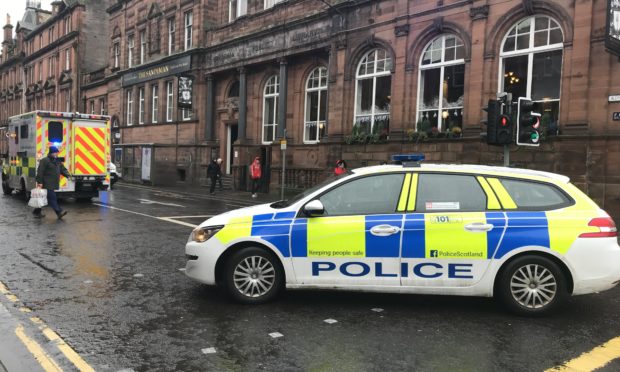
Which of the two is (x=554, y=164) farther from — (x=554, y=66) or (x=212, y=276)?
(x=212, y=276)


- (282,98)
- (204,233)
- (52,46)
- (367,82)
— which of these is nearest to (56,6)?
(52,46)

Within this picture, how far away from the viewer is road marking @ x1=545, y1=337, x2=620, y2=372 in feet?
12.8

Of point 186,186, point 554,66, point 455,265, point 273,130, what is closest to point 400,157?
point 455,265

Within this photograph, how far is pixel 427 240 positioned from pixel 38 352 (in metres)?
3.61

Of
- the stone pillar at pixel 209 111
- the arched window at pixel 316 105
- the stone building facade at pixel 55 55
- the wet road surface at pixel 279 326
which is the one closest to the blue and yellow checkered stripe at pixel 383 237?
the wet road surface at pixel 279 326

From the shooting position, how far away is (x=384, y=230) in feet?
16.9

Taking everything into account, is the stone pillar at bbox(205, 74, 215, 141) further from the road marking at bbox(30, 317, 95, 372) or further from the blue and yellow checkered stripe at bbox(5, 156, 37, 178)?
the road marking at bbox(30, 317, 95, 372)

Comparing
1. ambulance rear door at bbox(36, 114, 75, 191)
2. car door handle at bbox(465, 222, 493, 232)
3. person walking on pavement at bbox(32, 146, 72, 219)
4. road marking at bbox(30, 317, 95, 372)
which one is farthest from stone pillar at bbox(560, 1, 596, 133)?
ambulance rear door at bbox(36, 114, 75, 191)

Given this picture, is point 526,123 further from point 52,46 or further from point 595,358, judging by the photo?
point 52,46

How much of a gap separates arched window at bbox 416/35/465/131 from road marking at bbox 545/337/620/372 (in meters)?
13.5

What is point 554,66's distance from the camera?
1488 centimetres

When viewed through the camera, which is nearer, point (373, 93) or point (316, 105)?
point (373, 93)

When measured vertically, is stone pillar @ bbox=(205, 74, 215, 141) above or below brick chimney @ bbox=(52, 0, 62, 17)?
below

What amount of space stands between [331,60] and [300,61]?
2.70m
